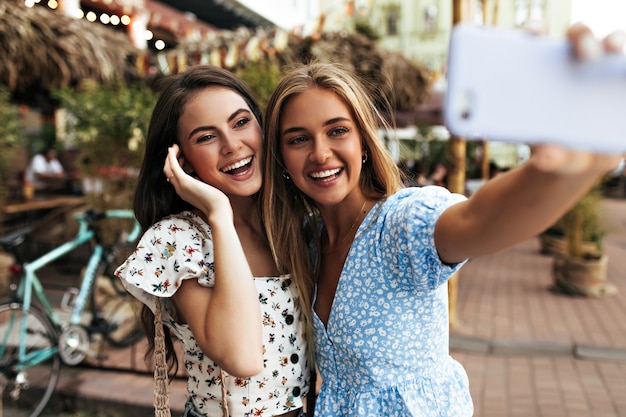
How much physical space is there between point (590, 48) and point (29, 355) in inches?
153

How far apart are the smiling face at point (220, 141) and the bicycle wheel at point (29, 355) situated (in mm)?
2628

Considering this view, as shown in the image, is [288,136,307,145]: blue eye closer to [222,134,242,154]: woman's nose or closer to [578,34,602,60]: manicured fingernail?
[222,134,242,154]: woman's nose

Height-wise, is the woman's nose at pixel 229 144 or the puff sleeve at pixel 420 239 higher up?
the woman's nose at pixel 229 144

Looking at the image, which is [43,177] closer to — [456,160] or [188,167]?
[456,160]

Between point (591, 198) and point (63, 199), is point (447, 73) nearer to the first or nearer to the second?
point (591, 198)

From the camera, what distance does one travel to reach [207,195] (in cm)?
132

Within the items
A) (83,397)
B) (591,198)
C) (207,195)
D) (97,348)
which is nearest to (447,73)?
(207,195)

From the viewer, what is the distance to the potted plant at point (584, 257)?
6.27 metres

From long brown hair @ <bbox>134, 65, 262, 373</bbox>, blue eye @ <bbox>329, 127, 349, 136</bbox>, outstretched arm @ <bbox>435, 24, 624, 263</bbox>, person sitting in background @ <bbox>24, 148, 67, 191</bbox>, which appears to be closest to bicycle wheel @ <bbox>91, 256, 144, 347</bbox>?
long brown hair @ <bbox>134, 65, 262, 373</bbox>

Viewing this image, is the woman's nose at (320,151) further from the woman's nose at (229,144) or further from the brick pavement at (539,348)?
the brick pavement at (539,348)

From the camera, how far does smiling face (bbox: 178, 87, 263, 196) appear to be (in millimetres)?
1486

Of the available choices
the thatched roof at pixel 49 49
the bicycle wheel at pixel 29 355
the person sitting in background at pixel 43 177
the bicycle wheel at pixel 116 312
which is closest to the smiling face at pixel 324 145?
the bicycle wheel at pixel 29 355

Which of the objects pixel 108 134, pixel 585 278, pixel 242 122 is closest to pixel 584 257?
pixel 585 278

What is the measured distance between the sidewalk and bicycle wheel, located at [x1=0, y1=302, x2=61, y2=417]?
0.18m
